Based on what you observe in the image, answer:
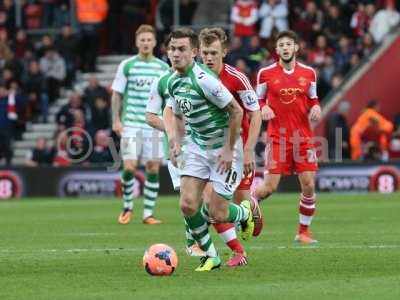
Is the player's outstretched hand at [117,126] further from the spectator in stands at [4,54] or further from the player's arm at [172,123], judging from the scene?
the spectator in stands at [4,54]

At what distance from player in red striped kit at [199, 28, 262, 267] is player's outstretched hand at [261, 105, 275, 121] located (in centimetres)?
211

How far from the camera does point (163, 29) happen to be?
3197cm

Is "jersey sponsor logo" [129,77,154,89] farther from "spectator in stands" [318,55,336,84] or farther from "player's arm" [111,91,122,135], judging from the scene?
"spectator in stands" [318,55,336,84]

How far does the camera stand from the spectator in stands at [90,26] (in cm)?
3147

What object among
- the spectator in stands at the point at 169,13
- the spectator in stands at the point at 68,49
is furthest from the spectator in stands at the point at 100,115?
the spectator in stands at the point at 169,13

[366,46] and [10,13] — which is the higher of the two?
[10,13]

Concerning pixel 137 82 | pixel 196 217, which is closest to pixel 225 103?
pixel 196 217

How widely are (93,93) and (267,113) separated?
14.4m

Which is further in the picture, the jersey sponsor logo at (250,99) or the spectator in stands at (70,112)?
the spectator in stands at (70,112)

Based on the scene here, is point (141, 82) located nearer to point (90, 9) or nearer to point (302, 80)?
point (302, 80)

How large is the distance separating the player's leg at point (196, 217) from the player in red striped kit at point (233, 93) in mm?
292

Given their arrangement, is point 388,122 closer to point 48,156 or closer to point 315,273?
point 48,156

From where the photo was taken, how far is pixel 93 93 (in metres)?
29.0

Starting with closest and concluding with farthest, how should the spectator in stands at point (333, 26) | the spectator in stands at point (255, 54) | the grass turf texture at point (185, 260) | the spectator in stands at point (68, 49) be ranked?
→ the grass turf texture at point (185, 260) < the spectator in stands at point (255, 54) < the spectator in stands at point (333, 26) < the spectator in stands at point (68, 49)
